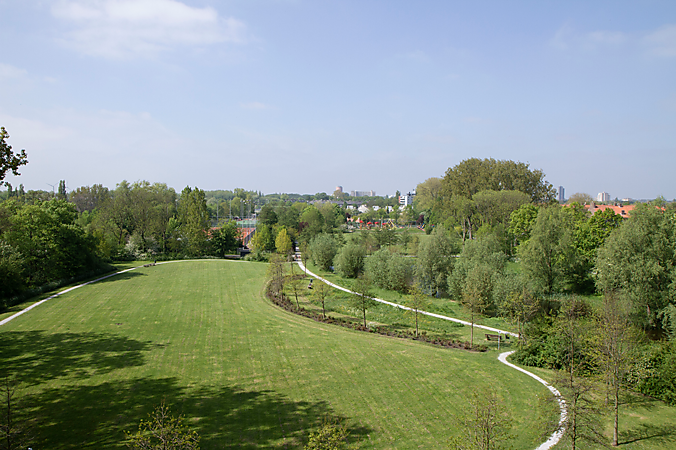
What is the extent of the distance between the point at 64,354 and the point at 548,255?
39.3 m

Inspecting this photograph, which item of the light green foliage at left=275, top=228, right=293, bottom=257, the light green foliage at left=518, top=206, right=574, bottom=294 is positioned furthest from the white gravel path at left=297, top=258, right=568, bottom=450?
the light green foliage at left=275, top=228, right=293, bottom=257

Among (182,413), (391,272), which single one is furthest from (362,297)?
(182,413)

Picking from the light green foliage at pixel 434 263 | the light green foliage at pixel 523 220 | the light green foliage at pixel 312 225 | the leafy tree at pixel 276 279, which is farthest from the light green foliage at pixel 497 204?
the leafy tree at pixel 276 279

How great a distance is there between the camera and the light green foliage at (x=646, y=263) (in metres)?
26.8

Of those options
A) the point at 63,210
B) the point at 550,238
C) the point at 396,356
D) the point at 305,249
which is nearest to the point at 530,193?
the point at 550,238

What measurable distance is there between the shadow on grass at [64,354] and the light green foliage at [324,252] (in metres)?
30.0

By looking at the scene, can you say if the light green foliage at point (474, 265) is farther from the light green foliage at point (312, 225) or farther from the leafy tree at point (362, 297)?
the light green foliage at point (312, 225)

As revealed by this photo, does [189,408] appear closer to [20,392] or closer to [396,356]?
[20,392]

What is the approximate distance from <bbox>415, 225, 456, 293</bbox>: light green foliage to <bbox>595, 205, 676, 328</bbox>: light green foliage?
14.1 meters

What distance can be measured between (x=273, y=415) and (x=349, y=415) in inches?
112

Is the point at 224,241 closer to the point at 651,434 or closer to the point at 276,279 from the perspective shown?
the point at 276,279

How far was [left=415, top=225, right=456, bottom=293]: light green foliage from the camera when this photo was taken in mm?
39062

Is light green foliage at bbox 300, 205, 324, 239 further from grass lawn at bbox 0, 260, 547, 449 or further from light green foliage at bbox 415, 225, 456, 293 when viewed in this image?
grass lawn at bbox 0, 260, 547, 449

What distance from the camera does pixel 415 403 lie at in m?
14.7
